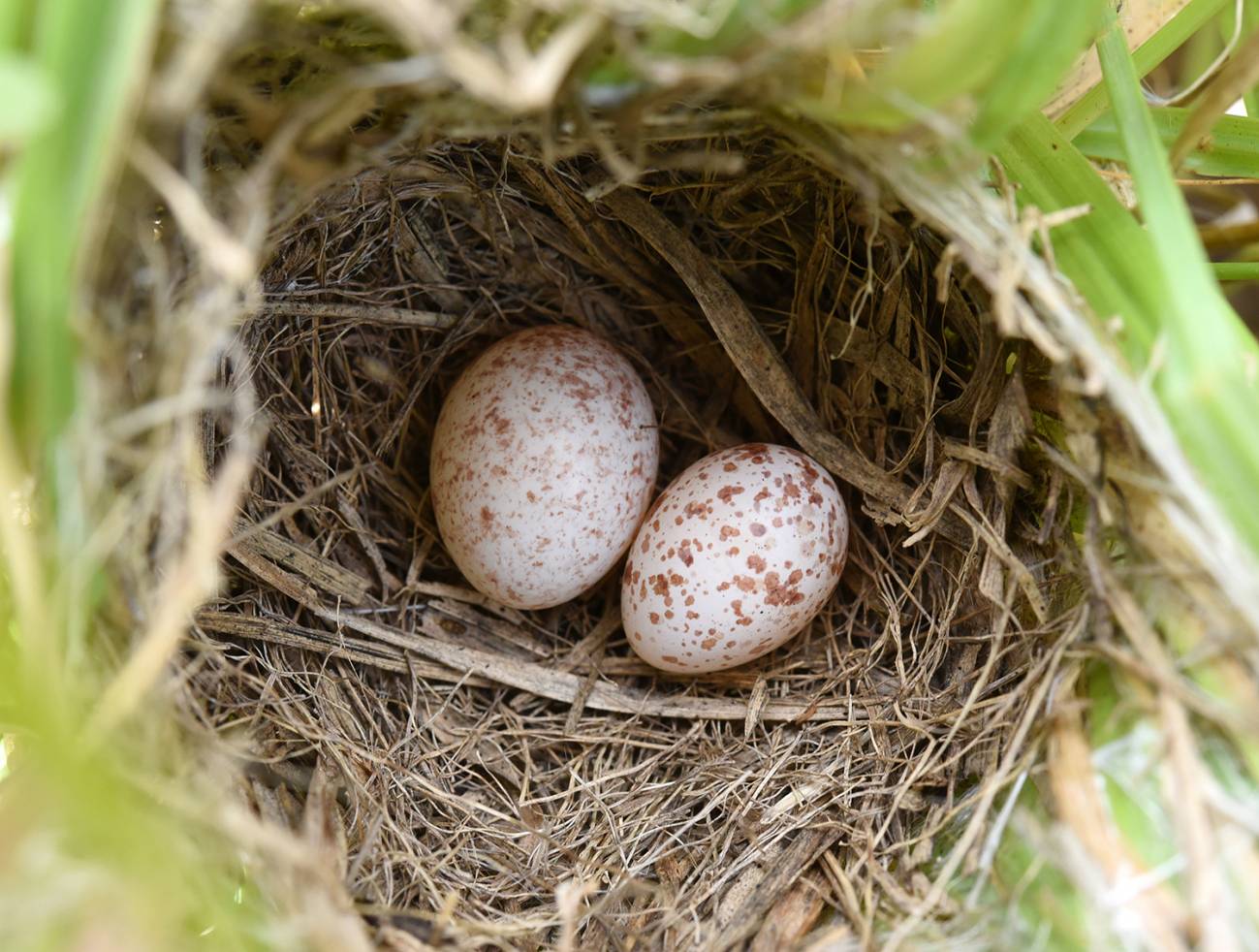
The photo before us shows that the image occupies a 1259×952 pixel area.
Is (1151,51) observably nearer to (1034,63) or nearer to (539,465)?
(1034,63)

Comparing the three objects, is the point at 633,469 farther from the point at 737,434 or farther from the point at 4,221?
the point at 4,221

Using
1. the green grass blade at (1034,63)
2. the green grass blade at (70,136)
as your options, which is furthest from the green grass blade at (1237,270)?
the green grass blade at (70,136)

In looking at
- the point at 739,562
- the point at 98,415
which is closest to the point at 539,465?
the point at 739,562

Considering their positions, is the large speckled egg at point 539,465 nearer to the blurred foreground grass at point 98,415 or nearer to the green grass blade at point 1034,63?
the blurred foreground grass at point 98,415

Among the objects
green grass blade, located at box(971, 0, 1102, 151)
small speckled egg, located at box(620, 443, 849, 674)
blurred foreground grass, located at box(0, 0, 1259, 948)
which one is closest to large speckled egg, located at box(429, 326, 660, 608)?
small speckled egg, located at box(620, 443, 849, 674)

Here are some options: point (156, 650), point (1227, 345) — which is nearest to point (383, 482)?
point (156, 650)
